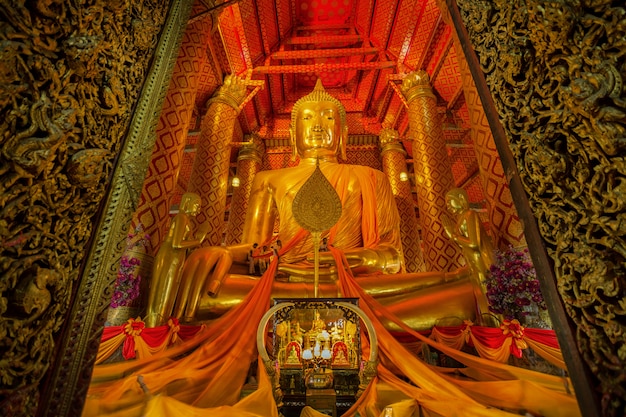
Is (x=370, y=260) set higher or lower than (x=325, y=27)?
lower

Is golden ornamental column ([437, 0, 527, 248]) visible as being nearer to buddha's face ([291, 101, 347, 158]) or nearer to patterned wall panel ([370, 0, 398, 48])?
buddha's face ([291, 101, 347, 158])

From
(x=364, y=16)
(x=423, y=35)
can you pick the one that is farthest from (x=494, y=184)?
(x=364, y=16)

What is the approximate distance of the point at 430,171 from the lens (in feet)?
18.0

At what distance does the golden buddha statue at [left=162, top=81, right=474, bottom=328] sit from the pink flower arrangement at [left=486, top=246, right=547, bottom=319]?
15.6 inches

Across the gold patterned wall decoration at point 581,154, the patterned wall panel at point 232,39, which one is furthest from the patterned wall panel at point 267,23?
the gold patterned wall decoration at point 581,154

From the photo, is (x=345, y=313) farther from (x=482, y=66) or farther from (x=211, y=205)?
(x=211, y=205)

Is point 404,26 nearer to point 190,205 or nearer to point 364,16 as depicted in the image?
point 364,16

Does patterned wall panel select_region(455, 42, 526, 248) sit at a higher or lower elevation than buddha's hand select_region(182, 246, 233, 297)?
higher

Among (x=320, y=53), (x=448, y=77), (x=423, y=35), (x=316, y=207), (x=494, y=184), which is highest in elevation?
(x=320, y=53)

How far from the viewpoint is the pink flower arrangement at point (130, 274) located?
2680 millimetres

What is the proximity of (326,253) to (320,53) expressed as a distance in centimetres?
528

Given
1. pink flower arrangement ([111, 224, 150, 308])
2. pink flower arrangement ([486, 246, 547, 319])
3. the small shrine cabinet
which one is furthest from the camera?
pink flower arrangement ([111, 224, 150, 308])

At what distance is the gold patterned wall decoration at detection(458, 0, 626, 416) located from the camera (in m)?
0.81

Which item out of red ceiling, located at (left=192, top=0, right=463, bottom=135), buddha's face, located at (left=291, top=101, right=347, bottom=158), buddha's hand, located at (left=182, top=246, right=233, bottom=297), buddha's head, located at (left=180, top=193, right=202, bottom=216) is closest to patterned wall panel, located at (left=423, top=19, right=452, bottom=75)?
red ceiling, located at (left=192, top=0, right=463, bottom=135)
